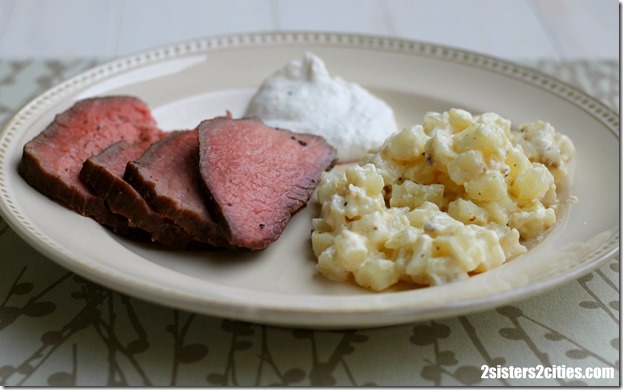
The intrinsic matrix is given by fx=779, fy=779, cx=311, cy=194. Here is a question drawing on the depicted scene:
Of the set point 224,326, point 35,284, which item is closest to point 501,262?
point 224,326

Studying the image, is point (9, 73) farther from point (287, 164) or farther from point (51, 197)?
point (287, 164)

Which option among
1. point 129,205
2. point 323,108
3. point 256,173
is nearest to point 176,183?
point 129,205

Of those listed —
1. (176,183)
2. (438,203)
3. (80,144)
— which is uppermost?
(438,203)

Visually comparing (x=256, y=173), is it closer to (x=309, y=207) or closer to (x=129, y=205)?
(x=309, y=207)

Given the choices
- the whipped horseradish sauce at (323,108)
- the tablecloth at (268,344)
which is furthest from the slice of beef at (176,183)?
the whipped horseradish sauce at (323,108)

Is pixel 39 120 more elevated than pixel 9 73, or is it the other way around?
pixel 39 120

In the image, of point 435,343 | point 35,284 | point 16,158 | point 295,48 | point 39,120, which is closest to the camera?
point 435,343
